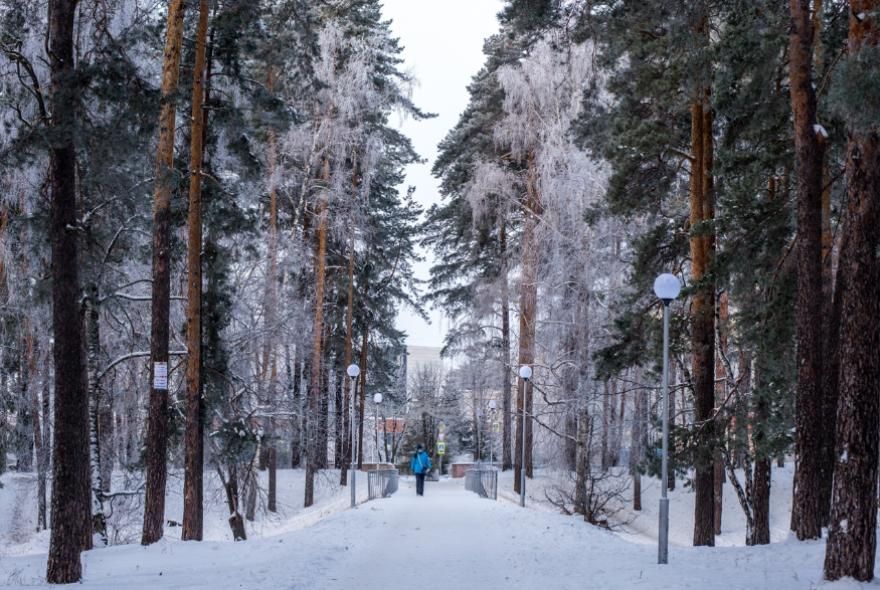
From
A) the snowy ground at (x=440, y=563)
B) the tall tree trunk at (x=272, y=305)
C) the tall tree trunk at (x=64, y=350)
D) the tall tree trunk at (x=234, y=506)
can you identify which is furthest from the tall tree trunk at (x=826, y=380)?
the tall tree trunk at (x=234, y=506)

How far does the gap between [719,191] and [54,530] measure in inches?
425

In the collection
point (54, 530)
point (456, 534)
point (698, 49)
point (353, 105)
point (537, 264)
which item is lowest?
point (456, 534)

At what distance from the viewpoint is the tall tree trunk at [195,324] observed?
1423 centimetres

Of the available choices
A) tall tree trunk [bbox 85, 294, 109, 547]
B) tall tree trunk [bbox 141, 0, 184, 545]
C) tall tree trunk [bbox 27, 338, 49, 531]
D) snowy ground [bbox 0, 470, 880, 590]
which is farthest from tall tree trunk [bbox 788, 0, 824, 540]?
tall tree trunk [bbox 27, 338, 49, 531]

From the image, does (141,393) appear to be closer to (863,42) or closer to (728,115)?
(728,115)

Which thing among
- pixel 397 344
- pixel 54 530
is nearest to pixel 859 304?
pixel 54 530

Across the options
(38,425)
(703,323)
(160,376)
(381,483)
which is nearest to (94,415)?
(160,376)

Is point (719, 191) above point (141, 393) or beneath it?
above

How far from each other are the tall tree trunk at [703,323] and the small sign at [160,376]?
8.02 m

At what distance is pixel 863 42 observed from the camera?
8.19 meters

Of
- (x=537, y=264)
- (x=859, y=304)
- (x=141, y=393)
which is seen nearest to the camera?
(x=859, y=304)

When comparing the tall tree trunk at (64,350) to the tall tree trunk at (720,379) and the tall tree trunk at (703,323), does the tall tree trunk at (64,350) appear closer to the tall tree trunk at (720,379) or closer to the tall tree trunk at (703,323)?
the tall tree trunk at (703,323)

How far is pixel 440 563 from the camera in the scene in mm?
11125

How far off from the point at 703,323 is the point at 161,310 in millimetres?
8443
